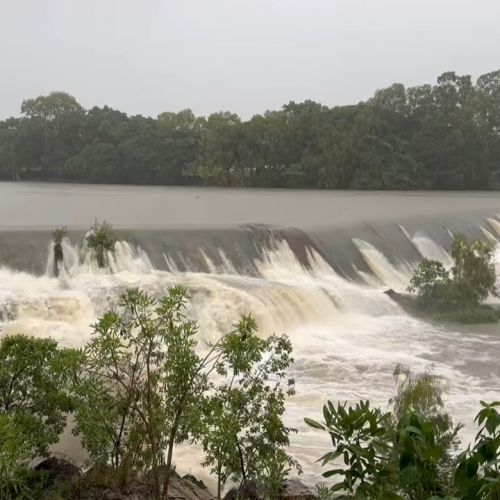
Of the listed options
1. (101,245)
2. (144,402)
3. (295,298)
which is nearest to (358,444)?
(144,402)

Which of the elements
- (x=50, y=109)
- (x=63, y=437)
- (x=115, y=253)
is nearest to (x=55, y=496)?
(x=63, y=437)

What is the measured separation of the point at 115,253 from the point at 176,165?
33083 mm

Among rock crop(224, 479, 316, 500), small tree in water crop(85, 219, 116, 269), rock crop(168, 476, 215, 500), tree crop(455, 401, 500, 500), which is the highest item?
tree crop(455, 401, 500, 500)

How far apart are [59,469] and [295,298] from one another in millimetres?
8476

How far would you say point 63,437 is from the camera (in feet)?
25.8

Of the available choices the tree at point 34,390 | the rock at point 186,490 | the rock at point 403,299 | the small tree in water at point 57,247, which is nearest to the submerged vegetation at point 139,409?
the tree at point 34,390

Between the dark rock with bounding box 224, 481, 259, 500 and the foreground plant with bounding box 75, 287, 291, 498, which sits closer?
the foreground plant with bounding box 75, 287, 291, 498

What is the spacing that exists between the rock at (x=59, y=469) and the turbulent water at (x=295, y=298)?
5.96ft

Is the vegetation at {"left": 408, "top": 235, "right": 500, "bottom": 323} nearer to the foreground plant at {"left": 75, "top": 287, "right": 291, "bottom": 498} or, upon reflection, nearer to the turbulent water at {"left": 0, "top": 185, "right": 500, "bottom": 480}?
the turbulent water at {"left": 0, "top": 185, "right": 500, "bottom": 480}

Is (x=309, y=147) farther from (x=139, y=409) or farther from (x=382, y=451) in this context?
(x=382, y=451)

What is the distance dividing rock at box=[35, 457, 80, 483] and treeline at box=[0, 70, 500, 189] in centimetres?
3711

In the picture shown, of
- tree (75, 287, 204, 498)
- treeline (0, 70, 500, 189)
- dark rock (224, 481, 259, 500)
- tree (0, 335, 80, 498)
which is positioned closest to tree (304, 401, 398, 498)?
tree (75, 287, 204, 498)

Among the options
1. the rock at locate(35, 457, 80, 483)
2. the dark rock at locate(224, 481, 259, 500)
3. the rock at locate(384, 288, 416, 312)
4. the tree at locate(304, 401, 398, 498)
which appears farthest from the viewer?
the rock at locate(384, 288, 416, 312)

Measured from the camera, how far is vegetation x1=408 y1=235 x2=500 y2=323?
600 inches
